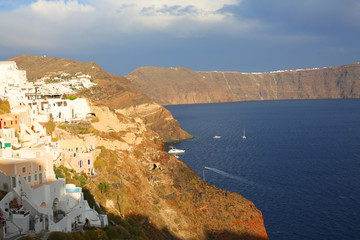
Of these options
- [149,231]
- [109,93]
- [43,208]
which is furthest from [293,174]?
[43,208]

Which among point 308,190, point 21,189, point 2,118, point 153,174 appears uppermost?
point 2,118

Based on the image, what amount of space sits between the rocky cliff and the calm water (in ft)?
27.6

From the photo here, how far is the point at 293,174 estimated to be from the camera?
314 ft

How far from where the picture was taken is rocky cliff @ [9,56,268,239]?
50125 mm

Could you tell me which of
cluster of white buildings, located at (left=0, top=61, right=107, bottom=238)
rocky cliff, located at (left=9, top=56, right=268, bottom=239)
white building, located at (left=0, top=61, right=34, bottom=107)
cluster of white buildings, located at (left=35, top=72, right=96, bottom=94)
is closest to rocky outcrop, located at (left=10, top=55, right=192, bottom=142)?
cluster of white buildings, located at (left=35, top=72, right=96, bottom=94)

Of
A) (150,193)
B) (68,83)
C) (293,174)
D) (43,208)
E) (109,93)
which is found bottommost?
(293,174)

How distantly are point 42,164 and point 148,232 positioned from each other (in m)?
20.2

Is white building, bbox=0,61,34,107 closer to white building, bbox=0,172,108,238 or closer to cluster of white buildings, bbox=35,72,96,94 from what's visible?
cluster of white buildings, bbox=35,72,96,94

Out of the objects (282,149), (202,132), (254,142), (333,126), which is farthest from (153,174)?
(333,126)

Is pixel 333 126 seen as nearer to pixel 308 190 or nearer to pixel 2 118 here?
pixel 308 190

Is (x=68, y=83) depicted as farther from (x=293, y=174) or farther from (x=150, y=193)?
(x=293, y=174)

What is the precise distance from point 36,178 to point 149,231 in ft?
67.6

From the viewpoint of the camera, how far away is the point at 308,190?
81625 millimetres

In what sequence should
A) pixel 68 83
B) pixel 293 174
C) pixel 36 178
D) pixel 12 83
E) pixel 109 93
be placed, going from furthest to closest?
pixel 109 93 < pixel 293 174 < pixel 68 83 < pixel 12 83 < pixel 36 178
